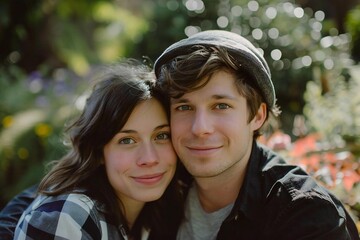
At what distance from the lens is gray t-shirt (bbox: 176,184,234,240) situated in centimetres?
279

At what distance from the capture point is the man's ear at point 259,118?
292 centimetres

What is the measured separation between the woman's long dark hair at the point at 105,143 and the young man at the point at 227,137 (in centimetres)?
14

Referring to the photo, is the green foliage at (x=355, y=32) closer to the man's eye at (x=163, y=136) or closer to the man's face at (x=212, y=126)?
the man's face at (x=212, y=126)

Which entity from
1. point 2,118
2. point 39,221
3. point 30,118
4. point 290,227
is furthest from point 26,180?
point 290,227

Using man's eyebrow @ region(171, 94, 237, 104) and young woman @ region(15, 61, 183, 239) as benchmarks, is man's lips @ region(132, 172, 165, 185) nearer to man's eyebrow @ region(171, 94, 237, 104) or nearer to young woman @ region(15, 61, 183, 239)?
young woman @ region(15, 61, 183, 239)

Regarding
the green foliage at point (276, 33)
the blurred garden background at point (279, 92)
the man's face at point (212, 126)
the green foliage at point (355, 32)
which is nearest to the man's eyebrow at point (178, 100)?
the man's face at point (212, 126)

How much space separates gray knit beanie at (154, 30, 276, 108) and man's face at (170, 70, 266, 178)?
12 cm

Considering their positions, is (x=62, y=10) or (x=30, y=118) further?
(x=62, y=10)

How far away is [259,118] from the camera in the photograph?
296cm

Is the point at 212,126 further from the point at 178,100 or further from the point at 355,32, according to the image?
the point at 355,32

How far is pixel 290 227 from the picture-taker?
2.32m

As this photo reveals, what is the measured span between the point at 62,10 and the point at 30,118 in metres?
3.72

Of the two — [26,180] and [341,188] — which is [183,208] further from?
[26,180]

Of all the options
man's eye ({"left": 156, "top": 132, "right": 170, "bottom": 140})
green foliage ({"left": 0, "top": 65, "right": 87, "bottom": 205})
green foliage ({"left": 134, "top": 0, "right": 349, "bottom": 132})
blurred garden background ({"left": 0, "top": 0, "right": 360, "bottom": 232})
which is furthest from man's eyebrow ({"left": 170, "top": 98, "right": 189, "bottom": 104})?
green foliage ({"left": 134, "top": 0, "right": 349, "bottom": 132})
